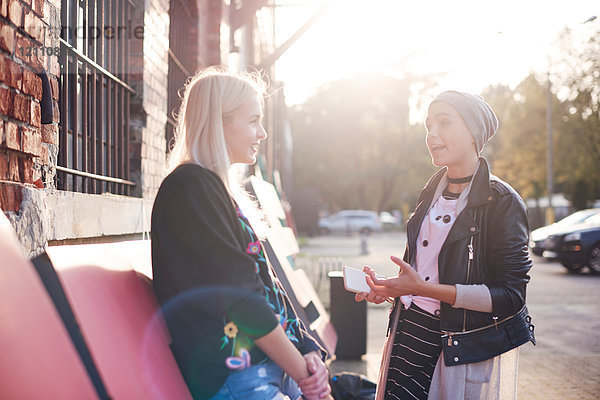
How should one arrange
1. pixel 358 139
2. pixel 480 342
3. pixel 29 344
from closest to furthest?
pixel 29 344 < pixel 480 342 < pixel 358 139

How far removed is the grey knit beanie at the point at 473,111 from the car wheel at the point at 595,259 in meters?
13.4

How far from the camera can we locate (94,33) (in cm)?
367

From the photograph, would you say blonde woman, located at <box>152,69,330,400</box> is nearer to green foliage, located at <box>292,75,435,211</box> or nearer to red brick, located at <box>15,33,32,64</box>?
red brick, located at <box>15,33,32,64</box>

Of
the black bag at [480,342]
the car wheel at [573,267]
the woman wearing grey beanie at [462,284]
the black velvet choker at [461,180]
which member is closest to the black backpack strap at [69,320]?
the woman wearing grey beanie at [462,284]

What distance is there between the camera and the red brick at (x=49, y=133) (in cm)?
257

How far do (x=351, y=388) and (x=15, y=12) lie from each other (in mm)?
3162

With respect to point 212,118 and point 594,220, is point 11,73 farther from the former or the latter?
point 594,220

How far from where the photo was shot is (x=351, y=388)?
13.5ft

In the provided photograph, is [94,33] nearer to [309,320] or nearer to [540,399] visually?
[309,320]

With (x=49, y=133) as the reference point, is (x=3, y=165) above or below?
below

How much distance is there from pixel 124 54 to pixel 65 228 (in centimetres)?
204

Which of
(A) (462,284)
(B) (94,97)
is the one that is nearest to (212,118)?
(A) (462,284)

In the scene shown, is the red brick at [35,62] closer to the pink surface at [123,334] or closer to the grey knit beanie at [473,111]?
the pink surface at [123,334]

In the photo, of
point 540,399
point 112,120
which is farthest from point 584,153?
point 112,120
